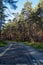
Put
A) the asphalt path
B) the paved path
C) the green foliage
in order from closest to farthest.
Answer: the asphalt path, the paved path, the green foliage

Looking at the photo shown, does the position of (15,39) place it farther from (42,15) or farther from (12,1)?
(12,1)

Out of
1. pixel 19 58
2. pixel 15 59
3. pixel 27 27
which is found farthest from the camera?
pixel 27 27

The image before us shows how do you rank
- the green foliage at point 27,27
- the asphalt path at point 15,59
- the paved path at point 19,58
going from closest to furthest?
the asphalt path at point 15,59 → the paved path at point 19,58 → the green foliage at point 27,27

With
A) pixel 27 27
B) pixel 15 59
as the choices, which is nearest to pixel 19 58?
pixel 15 59

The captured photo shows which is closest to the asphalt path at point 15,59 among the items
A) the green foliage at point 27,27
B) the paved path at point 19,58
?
the paved path at point 19,58

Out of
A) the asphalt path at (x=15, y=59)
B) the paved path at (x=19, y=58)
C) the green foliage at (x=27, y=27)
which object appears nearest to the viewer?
the asphalt path at (x=15, y=59)

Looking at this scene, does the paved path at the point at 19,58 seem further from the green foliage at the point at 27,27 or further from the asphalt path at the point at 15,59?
the green foliage at the point at 27,27

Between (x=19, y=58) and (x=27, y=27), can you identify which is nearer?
(x=19, y=58)

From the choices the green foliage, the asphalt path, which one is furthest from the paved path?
the green foliage

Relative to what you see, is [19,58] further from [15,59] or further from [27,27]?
[27,27]

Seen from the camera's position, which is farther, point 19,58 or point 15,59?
point 19,58

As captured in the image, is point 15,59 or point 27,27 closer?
point 15,59

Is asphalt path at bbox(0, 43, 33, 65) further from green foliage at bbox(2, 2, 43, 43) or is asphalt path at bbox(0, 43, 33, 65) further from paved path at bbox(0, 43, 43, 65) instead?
green foliage at bbox(2, 2, 43, 43)

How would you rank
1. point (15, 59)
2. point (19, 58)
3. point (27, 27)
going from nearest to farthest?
1. point (15, 59)
2. point (19, 58)
3. point (27, 27)
